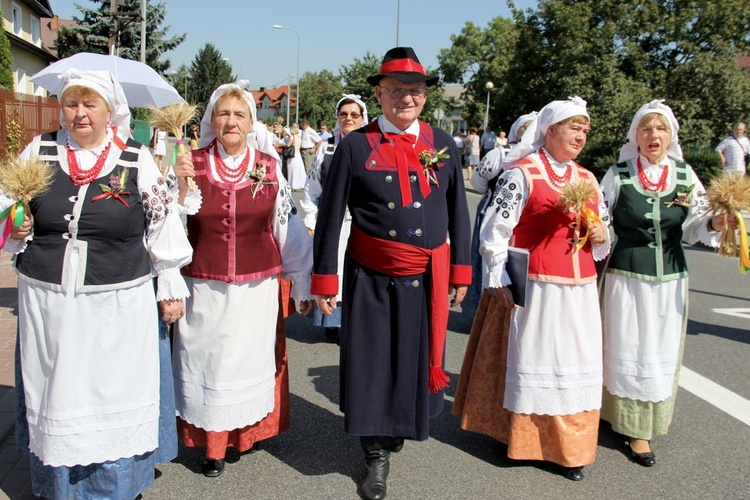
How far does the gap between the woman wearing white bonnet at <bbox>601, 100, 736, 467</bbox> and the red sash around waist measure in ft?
3.71

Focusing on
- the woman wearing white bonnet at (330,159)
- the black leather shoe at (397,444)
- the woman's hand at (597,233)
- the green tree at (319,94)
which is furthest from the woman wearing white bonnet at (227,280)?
the green tree at (319,94)

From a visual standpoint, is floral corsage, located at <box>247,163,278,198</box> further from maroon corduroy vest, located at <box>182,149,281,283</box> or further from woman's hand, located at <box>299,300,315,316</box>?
woman's hand, located at <box>299,300,315,316</box>

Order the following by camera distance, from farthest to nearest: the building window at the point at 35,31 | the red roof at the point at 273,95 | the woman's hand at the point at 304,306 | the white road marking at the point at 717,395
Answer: the red roof at the point at 273,95, the building window at the point at 35,31, the white road marking at the point at 717,395, the woman's hand at the point at 304,306

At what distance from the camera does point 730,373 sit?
5.86m

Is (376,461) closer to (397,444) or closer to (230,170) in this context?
(397,444)

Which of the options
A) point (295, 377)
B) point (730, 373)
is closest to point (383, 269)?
point (295, 377)

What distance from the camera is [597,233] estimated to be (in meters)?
3.82

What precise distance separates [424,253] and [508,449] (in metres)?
1.27

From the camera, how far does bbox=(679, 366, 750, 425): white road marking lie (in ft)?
16.3

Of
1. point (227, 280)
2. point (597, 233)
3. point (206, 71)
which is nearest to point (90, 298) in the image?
point (227, 280)

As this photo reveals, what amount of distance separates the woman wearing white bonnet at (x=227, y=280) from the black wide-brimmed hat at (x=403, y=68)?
80 cm

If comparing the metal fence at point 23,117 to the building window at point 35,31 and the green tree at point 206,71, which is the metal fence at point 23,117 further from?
the green tree at point 206,71

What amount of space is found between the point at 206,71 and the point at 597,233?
98415mm

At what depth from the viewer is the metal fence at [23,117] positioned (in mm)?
15383
